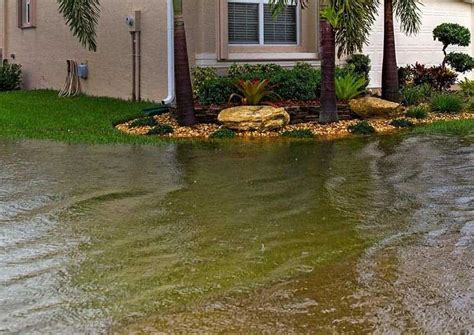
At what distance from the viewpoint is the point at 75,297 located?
4543mm

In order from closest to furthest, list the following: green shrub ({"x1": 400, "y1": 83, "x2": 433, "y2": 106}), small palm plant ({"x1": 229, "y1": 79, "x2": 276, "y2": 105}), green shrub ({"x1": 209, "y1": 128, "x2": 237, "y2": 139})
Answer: green shrub ({"x1": 209, "y1": 128, "x2": 237, "y2": 139}) → small palm plant ({"x1": 229, "y1": 79, "x2": 276, "y2": 105}) → green shrub ({"x1": 400, "y1": 83, "x2": 433, "y2": 106})

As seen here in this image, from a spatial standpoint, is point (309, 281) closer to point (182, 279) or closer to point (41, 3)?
point (182, 279)

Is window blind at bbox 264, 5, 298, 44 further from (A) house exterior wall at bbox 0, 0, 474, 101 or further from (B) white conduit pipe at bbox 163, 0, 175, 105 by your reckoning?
(B) white conduit pipe at bbox 163, 0, 175, 105

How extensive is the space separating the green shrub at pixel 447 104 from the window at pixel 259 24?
11.7ft

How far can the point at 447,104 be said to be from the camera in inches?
595

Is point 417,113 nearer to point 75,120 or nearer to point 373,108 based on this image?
point 373,108

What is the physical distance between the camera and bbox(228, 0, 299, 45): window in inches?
612

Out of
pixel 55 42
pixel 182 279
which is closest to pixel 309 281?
pixel 182 279

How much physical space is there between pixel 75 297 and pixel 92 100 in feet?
45.3

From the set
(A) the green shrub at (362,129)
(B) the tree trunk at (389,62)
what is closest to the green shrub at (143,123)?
(A) the green shrub at (362,129)

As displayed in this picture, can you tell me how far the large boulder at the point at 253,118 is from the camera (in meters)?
12.6

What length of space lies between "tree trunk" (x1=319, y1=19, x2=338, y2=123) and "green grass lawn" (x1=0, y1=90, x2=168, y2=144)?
3.36m

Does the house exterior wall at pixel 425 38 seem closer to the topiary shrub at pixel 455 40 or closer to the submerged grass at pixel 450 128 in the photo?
the topiary shrub at pixel 455 40

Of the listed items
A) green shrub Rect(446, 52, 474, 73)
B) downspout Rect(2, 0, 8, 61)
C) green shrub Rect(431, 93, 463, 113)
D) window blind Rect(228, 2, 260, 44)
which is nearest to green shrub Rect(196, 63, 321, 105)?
window blind Rect(228, 2, 260, 44)
